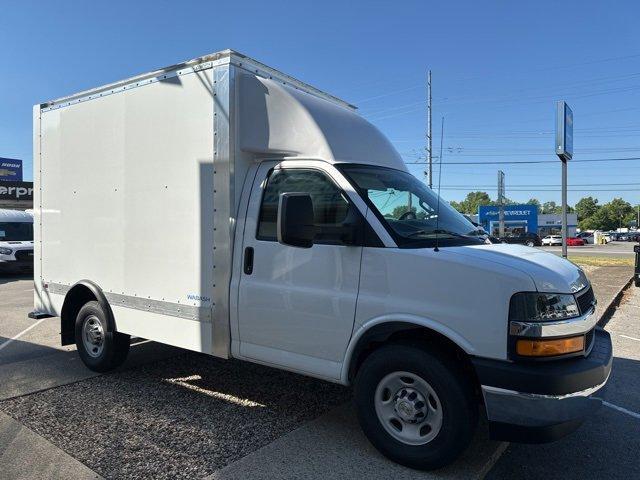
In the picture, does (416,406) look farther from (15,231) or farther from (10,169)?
(10,169)

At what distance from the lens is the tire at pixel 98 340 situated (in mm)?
5336

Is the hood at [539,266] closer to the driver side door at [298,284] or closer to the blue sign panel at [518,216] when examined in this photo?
the driver side door at [298,284]

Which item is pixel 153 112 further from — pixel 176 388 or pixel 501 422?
pixel 501 422

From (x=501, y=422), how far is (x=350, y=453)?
3.76 ft

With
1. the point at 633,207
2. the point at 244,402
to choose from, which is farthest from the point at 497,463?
the point at 633,207

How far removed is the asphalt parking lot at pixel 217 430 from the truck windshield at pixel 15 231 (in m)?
13.7

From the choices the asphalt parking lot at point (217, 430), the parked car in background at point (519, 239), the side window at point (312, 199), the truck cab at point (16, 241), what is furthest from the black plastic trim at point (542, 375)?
the truck cab at point (16, 241)

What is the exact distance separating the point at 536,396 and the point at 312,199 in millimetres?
2052

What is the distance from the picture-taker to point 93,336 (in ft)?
18.3

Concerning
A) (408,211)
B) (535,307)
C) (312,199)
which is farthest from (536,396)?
(312,199)

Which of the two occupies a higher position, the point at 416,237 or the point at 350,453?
the point at 416,237

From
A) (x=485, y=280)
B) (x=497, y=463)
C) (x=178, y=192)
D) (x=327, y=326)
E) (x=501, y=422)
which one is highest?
(x=178, y=192)

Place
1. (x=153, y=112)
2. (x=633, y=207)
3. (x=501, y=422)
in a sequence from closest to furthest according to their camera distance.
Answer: (x=501, y=422) → (x=153, y=112) → (x=633, y=207)

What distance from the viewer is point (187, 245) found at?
4.52m
